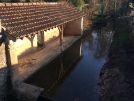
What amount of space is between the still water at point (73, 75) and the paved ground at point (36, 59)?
494mm

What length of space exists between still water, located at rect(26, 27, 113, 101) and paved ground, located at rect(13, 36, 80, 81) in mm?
494

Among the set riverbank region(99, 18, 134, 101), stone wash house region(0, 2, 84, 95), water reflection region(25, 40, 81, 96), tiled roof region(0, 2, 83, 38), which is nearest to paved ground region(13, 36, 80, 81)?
stone wash house region(0, 2, 84, 95)

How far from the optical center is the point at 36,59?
19156 mm

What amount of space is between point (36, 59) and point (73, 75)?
13.6 feet

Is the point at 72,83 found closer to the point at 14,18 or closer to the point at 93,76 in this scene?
the point at 93,76

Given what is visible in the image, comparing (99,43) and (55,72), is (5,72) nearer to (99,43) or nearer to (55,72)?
(55,72)

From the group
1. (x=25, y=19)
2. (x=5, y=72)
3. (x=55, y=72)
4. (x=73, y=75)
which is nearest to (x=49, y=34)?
(x=25, y=19)

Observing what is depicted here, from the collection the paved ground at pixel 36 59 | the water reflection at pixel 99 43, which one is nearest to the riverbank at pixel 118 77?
the water reflection at pixel 99 43

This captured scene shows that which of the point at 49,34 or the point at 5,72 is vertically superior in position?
the point at 49,34

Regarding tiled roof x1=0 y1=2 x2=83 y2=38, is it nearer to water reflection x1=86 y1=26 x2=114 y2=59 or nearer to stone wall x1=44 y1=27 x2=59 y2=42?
stone wall x1=44 y1=27 x2=59 y2=42

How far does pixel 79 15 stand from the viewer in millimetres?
29625

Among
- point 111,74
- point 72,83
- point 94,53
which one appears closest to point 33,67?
point 72,83

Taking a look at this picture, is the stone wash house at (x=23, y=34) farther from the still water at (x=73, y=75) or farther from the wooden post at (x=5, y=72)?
the still water at (x=73, y=75)

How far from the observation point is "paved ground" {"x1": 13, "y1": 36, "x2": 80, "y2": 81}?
52.6 ft
